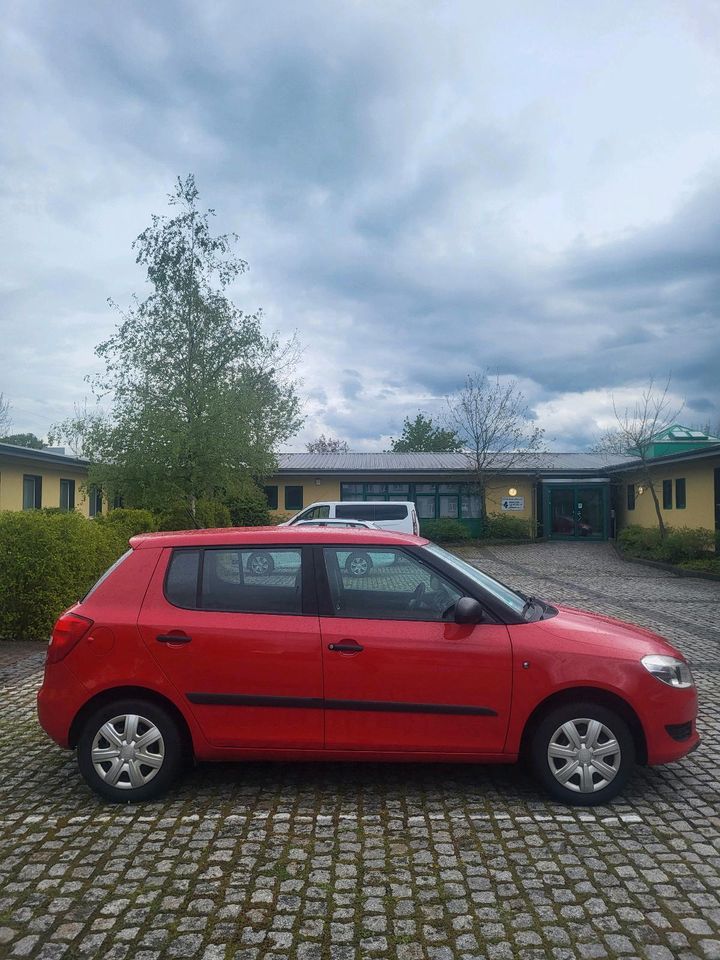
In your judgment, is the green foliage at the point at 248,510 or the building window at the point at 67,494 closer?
the building window at the point at 67,494

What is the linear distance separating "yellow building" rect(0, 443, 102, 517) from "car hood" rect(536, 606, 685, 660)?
17834 millimetres

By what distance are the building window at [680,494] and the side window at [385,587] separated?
22.8 meters

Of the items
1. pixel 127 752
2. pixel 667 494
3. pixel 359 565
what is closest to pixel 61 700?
pixel 127 752

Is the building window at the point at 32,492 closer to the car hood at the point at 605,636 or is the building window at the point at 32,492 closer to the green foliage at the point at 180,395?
the green foliage at the point at 180,395

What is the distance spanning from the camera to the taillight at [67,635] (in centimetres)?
424

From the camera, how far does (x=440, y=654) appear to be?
4113 mm

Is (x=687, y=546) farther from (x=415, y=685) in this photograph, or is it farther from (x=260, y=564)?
(x=260, y=564)

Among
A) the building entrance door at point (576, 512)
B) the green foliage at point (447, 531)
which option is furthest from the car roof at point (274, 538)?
the building entrance door at point (576, 512)

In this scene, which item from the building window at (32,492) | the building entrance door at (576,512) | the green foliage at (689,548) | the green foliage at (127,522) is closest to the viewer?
the green foliage at (127,522)

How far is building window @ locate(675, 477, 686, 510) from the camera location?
A: 973 inches

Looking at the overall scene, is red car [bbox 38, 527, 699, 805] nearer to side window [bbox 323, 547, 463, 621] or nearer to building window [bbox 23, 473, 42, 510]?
side window [bbox 323, 547, 463, 621]

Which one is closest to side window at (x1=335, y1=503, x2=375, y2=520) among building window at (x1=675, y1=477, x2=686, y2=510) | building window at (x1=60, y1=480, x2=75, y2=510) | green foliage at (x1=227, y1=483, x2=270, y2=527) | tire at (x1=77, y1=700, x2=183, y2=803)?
green foliage at (x1=227, y1=483, x2=270, y2=527)

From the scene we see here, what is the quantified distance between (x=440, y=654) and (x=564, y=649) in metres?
0.72

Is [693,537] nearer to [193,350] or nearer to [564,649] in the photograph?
[193,350]
